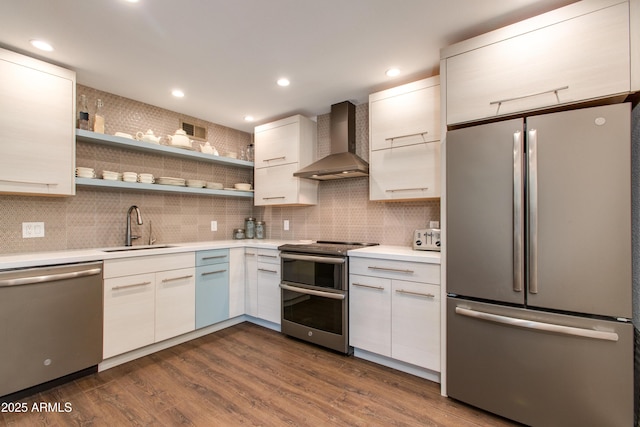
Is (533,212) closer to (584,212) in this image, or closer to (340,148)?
(584,212)

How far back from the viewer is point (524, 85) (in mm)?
1633

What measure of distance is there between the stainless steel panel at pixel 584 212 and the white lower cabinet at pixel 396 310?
65cm

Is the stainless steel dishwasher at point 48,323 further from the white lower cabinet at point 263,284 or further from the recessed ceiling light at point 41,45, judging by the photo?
the recessed ceiling light at point 41,45

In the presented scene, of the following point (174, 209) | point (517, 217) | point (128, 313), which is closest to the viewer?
point (517, 217)

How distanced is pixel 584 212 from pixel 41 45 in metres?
3.60

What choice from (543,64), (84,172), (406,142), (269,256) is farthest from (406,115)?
(84,172)

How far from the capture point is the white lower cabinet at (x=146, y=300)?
7.18 feet

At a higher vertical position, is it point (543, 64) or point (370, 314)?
point (543, 64)

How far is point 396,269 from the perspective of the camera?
216cm

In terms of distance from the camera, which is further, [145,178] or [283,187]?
[283,187]

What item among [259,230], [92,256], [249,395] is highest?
[259,230]

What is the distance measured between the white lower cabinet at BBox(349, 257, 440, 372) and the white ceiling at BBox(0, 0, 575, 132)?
63.1 inches

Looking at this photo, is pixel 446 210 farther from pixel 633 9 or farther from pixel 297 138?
pixel 297 138

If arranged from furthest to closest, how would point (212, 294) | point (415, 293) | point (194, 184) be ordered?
1. point (194, 184)
2. point (212, 294)
3. point (415, 293)
